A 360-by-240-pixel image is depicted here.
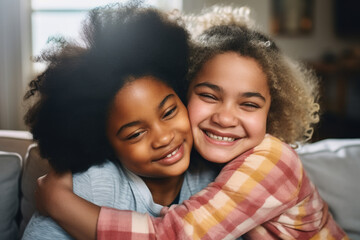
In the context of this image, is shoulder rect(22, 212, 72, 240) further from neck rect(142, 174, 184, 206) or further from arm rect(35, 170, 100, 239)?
neck rect(142, 174, 184, 206)

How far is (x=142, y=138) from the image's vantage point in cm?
90

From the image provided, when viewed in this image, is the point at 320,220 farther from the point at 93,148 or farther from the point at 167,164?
the point at 93,148

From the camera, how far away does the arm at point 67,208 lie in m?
0.82

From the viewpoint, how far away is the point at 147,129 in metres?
0.91

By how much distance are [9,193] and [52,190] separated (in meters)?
0.43

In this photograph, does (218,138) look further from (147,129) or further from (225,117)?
(147,129)

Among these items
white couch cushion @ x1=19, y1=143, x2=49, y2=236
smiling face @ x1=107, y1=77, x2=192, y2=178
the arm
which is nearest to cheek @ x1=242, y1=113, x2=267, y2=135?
smiling face @ x1=107, y1=77, x2=192, y2=178

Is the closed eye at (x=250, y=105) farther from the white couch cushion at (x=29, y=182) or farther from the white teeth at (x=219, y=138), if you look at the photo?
the white couch cushion at (x=29, y=182)

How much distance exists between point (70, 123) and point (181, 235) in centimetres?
39

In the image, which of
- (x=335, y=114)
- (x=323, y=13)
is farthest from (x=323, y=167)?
(x=323, y=13)

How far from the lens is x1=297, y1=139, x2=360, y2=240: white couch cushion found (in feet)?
4.08

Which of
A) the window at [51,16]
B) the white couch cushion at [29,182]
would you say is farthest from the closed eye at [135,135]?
the window at [51,16]

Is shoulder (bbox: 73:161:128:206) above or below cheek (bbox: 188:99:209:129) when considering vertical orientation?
below

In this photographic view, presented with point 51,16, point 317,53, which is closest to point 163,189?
point 51,16
